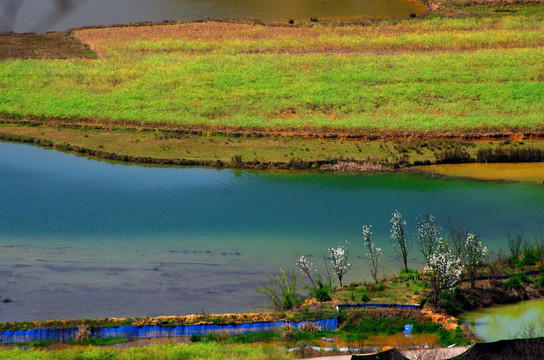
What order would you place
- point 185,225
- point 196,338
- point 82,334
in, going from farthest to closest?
point 185,225
point 82,334
point 196,338

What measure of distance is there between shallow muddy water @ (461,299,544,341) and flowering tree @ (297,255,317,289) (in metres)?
6.06

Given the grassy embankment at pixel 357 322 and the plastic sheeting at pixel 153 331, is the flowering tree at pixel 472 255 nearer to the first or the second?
the grassy embankment at pixel 357 322

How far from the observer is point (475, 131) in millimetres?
49625

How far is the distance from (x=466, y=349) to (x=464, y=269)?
6.97 meters

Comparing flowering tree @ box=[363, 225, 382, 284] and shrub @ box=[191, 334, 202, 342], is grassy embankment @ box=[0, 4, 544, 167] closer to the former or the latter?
flowering tree @ box=[363, 225, 382, 284]

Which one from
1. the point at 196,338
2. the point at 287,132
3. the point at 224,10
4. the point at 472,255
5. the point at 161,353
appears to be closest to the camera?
the point at 161,353

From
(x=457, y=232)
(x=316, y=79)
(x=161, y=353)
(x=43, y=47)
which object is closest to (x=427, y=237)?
(x=457, y=232)

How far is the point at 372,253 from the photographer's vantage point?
32250 millimetres

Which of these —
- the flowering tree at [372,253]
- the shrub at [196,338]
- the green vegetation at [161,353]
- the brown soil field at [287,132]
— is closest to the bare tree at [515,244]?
the flowering tree at [372,253]

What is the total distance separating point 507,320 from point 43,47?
5382 centimetres

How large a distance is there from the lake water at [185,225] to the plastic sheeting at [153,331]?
6.50 feet

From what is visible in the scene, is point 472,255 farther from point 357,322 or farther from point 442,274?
point 357,322

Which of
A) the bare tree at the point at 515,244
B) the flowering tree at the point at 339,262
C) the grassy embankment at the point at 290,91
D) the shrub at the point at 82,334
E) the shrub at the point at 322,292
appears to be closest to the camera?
the shrub at the point at 82,334

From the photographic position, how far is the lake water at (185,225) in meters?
30.1
